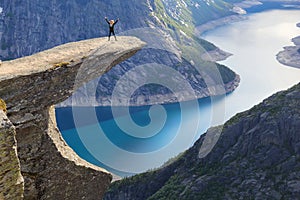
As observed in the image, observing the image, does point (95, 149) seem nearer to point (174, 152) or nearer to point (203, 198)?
point (174, 152)

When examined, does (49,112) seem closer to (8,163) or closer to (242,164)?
(8,163)

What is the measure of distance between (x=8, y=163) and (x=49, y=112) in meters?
5.89

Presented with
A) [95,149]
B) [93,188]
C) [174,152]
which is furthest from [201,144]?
[93,188]

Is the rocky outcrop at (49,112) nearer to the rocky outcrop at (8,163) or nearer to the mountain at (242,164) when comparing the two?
the rocky outcrop at (8,163)

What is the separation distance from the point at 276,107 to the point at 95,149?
326ft

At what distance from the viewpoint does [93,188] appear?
19.1 meters

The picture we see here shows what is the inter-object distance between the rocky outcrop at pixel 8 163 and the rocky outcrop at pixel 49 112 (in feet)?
13.5

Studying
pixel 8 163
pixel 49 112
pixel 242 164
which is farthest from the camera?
pixel 242 164

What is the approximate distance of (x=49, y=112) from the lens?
1756 centimetres

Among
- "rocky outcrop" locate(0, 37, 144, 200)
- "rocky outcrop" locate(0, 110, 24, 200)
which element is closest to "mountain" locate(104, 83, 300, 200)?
"rocky outcrop" locate(0, 37, 144, 200)

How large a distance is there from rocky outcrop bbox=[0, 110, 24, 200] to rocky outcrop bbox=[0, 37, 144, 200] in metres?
4.11

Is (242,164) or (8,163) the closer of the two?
(8,163)

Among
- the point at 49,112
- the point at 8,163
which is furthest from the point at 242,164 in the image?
the point at 8,163

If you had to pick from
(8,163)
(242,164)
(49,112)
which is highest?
(8,163)
